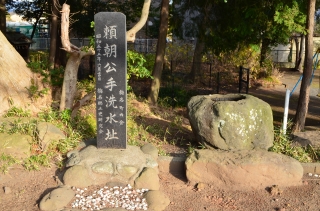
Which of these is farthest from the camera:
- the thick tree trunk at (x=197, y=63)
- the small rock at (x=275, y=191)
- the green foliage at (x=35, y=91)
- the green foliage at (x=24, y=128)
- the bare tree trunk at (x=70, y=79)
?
the thick tree trunk at (x=197, y=63)

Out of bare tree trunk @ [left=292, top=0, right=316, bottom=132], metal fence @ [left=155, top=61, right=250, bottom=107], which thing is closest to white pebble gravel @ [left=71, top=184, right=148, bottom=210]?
bare tree trunk @ [left=292, top=0, right=316, bottom=132]

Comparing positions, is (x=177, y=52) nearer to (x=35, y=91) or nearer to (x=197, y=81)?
(x=197, y=81)

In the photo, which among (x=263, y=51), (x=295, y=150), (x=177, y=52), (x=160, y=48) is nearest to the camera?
(x=295, y=150)

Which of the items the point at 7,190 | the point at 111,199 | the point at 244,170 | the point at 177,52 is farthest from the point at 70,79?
the point at 177,52

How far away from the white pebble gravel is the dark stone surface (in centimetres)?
85

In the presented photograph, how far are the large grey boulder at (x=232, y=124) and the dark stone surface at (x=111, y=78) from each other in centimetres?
122

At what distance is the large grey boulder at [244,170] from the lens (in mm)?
5906

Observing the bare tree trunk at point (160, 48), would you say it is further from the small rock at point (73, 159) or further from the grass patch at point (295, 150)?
the small rock at point (73, 159)

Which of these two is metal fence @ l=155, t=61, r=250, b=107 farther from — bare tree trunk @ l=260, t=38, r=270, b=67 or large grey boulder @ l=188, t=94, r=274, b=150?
large grey boulder @ l=188, t=94, r=274, b=150

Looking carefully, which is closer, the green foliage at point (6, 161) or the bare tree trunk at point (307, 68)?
the green foliage at point (6, 161)

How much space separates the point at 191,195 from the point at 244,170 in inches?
35.1

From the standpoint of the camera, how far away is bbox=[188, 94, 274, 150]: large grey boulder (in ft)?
20.3

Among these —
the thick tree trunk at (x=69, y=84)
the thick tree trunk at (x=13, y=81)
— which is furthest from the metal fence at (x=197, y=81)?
the thick tree trunk at (x=13, y=81)

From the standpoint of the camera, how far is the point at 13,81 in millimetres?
7855
